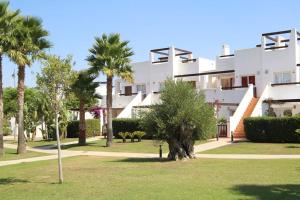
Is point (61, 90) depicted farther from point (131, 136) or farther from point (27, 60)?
point (131, 136)

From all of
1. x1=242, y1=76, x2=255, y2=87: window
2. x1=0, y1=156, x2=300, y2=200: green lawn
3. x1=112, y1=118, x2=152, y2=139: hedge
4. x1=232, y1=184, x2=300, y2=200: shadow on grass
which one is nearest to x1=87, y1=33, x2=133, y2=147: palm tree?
x1=112, y1=118, x2=152, y2=139: hedge

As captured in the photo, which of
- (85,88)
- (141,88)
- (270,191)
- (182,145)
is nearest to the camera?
(270,191)

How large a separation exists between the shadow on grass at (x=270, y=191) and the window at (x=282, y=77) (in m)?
27.3

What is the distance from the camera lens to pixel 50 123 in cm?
4197

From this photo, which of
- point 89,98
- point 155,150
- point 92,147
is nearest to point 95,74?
point 89,98

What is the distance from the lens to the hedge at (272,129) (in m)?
29.8

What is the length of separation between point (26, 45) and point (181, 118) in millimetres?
11296

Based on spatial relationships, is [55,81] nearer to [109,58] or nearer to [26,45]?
[26,45]

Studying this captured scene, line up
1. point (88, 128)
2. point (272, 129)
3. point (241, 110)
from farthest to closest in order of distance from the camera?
1. point (88, 128)
2. point (241, 110)
3. point (272, 129)

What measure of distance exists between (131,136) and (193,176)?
20.1m

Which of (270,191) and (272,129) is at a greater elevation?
(272,129)

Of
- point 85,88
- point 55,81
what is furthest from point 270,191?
point 85,88

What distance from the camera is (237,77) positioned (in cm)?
4222

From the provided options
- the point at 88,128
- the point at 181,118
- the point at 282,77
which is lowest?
the point at 88,128
